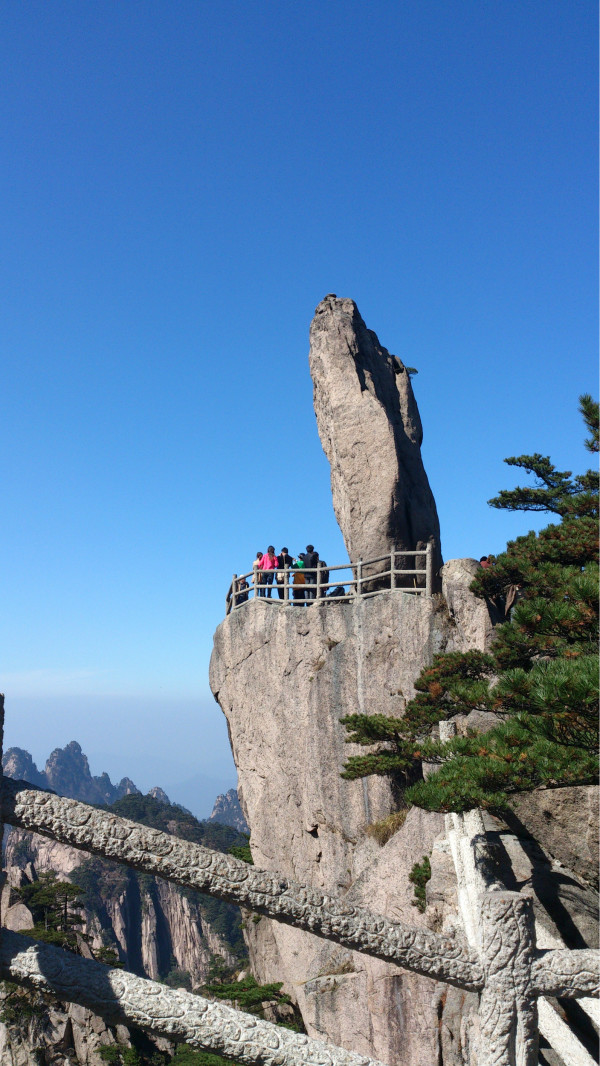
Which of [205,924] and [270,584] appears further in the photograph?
[205,924]

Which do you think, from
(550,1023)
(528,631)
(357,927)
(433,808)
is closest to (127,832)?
(357,927)

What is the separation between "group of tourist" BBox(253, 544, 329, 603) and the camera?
21.1 meters

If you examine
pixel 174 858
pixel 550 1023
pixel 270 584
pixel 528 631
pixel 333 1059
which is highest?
pixel 270 584

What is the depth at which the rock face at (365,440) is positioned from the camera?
2184 cm

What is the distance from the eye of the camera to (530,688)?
6.82m

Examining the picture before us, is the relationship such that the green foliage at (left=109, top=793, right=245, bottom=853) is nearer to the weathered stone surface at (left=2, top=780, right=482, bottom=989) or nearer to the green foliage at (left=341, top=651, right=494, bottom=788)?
the green foliage at (left=341, top=651, right=494, bottom=788)

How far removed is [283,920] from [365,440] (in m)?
19.1

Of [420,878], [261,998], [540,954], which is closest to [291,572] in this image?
[420,878]

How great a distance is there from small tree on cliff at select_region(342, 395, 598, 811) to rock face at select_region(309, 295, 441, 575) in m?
11.0

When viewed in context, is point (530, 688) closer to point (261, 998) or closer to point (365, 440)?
point (365, 440)

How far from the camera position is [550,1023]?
Result: 7.09 meters

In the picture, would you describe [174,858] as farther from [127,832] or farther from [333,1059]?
[333,1059]

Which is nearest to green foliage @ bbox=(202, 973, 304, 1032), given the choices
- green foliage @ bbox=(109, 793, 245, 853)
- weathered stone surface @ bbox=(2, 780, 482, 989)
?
weathered stone surface @ bbox=(2, 780, 482, 989)

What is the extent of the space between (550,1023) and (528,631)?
378 cm
